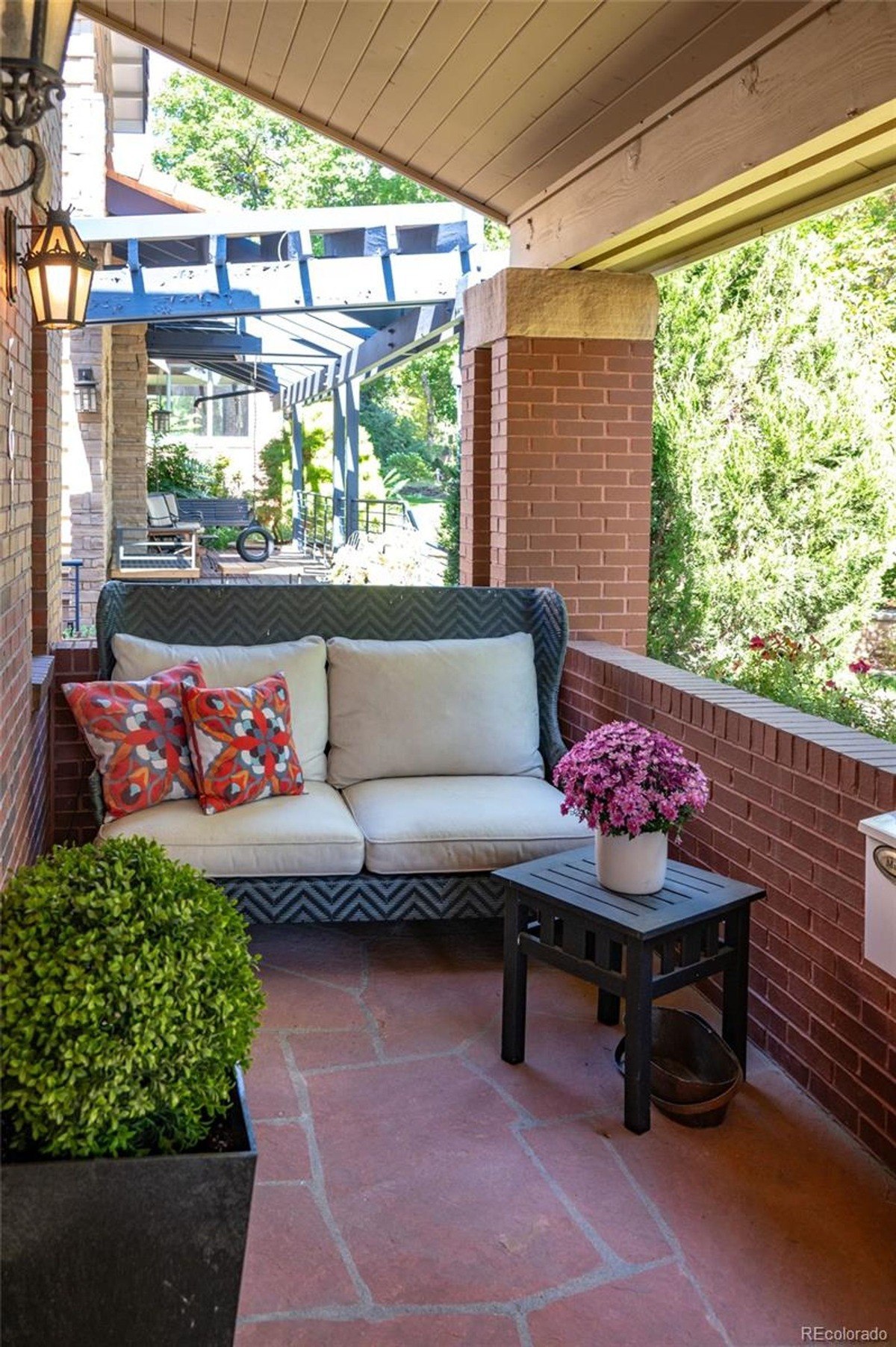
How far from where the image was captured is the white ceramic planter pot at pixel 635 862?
125 inches

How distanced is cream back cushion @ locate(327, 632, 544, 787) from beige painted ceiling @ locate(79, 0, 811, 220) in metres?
1.83

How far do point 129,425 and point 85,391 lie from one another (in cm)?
283

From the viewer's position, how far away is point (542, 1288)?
2.37 metres

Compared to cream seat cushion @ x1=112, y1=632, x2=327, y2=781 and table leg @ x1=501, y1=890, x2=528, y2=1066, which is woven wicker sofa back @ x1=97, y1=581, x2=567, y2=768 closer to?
cream seat cushion @ x1=112, y1=632, x2=327, y2=781

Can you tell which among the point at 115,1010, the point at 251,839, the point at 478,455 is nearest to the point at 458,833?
the point at 251,839

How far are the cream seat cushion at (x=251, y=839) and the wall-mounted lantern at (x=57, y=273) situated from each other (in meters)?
1.82

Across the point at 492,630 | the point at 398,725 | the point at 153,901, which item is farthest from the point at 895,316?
the point at 153,901

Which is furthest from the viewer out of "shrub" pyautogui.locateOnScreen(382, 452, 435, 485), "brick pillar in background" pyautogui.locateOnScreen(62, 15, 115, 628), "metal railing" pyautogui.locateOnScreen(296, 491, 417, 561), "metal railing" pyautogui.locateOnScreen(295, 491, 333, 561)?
"shrub" pyautogui.locateOnScreen(382, 452, 435, 485)

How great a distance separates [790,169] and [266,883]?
2478mm

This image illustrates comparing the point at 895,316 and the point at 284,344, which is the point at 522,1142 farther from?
the point at 284,344

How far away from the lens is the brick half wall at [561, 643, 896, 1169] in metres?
2.88

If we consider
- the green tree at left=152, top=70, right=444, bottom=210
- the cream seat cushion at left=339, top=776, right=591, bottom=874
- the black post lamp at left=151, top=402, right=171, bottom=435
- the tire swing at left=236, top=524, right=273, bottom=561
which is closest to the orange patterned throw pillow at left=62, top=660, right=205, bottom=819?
the cream seat cushion at left=339, top=776, right=591, bottom=874

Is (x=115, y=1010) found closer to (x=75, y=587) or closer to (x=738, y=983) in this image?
(x=738, y=983)

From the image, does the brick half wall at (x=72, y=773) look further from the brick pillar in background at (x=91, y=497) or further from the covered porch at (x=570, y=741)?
the brick pillar in background at (x=91, y=497)
